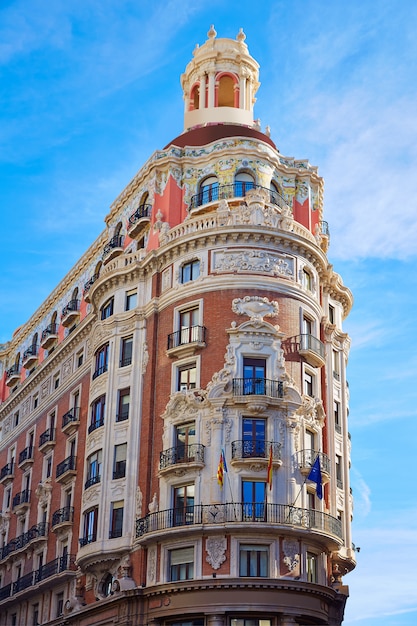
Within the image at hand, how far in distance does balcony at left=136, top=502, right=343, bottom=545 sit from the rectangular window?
102 inches

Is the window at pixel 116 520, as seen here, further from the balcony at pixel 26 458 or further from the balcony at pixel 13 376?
the balcony at pixel 13 376

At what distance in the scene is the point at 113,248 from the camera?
210ft

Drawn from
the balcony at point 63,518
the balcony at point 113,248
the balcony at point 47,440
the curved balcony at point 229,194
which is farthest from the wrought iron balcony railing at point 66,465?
the curved balcony at point 229,194

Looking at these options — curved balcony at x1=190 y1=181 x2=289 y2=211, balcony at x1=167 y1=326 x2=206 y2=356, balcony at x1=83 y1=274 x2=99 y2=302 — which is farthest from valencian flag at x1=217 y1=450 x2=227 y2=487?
balcony at x1=83 y1=274 x2=99 y2=302

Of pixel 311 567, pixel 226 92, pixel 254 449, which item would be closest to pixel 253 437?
pixel 254 449

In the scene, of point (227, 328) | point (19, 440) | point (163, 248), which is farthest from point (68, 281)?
point (227, 328)

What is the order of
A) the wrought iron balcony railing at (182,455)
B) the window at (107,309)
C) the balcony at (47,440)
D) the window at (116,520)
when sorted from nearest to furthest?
1. the wrought iron balcony railing at (182,455)
2. the window at (116,520)
3. the window at (107,309)
4. the balcony at (47,440)

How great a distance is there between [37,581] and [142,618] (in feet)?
49.6

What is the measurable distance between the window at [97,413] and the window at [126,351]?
7.94 feet

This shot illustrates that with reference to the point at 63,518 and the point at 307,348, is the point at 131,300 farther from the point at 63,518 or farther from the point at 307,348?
the point at 63,518

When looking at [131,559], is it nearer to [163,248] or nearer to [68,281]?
[163,248]

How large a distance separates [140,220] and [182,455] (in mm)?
16800

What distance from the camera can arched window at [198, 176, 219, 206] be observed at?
192 ft

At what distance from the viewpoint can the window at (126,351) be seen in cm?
5699
